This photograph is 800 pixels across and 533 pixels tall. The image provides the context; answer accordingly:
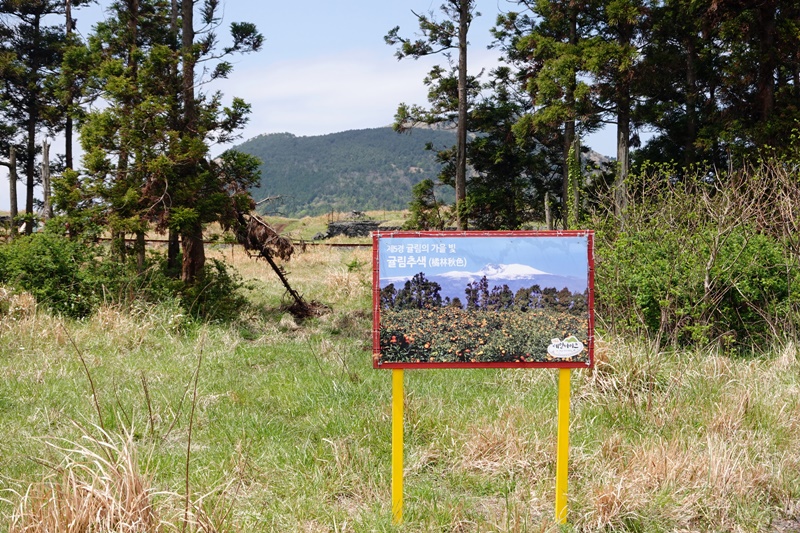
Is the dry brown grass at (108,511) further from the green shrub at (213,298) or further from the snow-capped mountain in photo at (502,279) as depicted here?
the green shrub at (213,298)

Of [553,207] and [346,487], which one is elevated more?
[553,207]

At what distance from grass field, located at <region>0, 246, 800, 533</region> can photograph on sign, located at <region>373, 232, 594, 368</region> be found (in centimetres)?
87

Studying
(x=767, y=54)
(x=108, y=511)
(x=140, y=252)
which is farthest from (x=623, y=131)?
(x=108, y=511)

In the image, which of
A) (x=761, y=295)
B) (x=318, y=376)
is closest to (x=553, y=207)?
(x=761, y=295)

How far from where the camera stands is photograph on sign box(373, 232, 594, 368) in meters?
3.98

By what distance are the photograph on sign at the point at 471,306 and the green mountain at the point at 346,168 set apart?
361 feet

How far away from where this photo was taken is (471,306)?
13.2 feet

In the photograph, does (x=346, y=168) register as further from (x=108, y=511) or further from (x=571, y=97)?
(x=108, y=511)

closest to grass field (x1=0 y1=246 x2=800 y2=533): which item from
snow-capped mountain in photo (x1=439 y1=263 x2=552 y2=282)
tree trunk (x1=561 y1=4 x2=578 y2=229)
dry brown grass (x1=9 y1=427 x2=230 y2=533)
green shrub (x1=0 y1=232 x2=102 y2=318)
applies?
dry brown grass (x1=9 y1=427 x2=230 y2=533)

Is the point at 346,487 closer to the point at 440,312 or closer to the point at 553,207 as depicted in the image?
the point at 440,312

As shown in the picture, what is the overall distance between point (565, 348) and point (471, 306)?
58 cm

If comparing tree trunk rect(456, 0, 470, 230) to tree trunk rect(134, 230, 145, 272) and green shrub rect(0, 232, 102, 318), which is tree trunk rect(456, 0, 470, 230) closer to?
tree trunk rect(134, 230, 145, 272)

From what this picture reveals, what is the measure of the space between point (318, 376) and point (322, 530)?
11.7ft

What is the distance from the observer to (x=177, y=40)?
1570 cm
